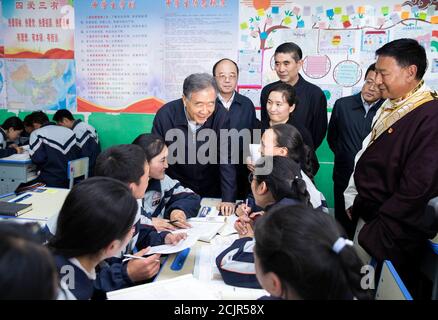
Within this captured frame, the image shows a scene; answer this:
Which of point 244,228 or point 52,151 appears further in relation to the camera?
point 52,151

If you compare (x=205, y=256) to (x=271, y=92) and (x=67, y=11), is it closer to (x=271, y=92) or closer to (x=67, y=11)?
(x=271, y=92)

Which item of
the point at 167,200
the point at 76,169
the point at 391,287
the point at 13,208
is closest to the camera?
the point at 391,287

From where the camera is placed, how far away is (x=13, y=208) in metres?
2.05

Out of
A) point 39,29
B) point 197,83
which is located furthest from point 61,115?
point 197,83

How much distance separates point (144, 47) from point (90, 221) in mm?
3253

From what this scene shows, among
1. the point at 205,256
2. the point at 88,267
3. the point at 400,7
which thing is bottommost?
the point at 205,256

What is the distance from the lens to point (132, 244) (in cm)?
171

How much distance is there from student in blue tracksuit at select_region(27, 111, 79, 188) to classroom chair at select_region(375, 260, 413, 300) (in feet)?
9.55

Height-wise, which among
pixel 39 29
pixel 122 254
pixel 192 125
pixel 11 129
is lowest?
pixel 122 254

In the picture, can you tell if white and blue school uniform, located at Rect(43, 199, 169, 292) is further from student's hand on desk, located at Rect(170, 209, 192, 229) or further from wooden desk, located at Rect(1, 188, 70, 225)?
wooden desk, located at Rect(1, 188, 70, 225)

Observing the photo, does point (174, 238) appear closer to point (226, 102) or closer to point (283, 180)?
point (283, 180)

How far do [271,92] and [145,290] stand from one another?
5.41ft

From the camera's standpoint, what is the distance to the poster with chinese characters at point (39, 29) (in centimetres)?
412

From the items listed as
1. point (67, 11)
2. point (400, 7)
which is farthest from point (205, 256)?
point (67, 11)
